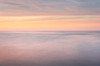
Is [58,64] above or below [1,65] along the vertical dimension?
above

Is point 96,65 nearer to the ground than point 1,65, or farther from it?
farther from it

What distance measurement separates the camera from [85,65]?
5.43m

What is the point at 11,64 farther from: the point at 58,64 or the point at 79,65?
the point at 79,65

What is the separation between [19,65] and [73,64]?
2.20m

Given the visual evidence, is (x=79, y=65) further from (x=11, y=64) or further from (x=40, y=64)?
(x=11, y=64)

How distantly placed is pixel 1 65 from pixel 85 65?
329 centimetres

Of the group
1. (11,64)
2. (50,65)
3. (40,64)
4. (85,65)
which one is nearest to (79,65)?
(85,65)

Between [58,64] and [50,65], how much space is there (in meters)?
0.35

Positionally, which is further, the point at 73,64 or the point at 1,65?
the point at 73,64

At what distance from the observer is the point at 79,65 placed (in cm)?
546

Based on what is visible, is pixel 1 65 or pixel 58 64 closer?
pixel 1 65

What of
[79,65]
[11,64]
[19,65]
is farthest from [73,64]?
[11,64]

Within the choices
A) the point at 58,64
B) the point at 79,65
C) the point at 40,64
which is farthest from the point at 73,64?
the point at 40,64

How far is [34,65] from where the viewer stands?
5.41m
